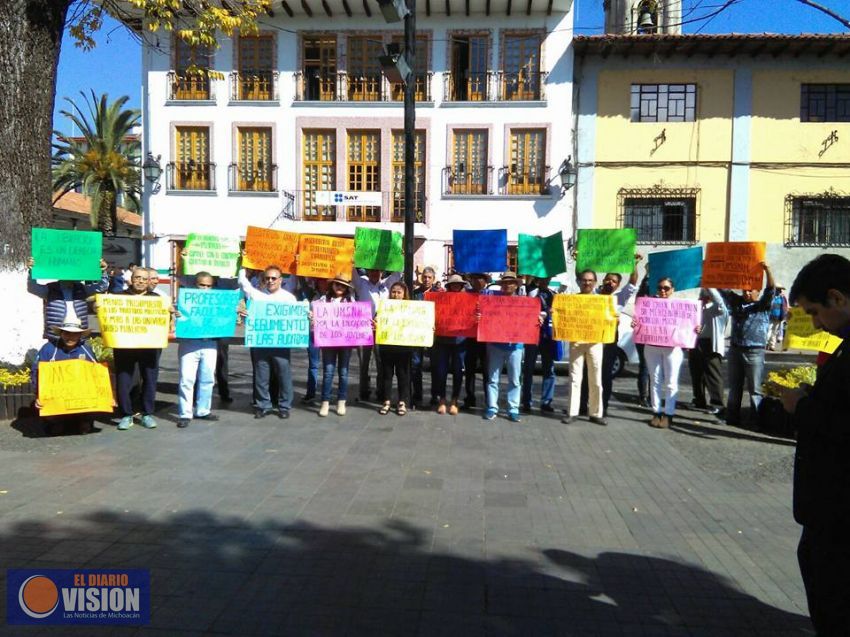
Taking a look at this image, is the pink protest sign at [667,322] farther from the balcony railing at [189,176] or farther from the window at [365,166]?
the balcony railing at [189,176]

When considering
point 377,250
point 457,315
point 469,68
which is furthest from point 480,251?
point 469,68

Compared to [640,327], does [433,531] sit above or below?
below

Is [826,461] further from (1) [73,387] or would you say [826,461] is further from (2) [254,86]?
(2) [254,86]

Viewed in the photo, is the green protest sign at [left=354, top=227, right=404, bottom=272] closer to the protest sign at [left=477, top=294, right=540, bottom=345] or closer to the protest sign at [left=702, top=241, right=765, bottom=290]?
the protest sign at [left=477, top=294, right=540, bottom=345]

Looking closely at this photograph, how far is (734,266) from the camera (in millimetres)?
A: 7973

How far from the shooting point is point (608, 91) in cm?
2114

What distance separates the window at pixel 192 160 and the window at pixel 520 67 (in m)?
10.2

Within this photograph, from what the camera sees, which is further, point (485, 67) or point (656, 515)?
point (485, 67)

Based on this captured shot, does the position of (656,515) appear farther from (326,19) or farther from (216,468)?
(326,19)

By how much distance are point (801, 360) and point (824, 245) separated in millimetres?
6123

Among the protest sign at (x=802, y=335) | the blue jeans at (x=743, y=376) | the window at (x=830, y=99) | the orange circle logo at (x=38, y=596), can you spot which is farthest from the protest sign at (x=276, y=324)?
the window at (x=830, y=99)

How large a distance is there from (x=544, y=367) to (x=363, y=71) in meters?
16.5

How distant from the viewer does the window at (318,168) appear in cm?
2252

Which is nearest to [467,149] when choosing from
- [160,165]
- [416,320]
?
[160,165]
